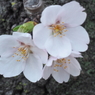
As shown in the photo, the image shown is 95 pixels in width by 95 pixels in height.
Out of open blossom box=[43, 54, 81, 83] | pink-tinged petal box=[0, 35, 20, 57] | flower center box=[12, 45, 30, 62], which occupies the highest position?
pink-tinged petal box=[0, 35, 20, 57]

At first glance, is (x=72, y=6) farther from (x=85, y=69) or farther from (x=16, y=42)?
(x=85, y=69)

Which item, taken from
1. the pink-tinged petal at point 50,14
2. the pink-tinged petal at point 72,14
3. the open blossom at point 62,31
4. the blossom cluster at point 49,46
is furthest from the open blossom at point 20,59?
the pink-tinged petal at point 72,14

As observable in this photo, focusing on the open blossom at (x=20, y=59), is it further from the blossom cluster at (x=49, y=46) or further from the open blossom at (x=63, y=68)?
the open blossom at (x=63, y=68)

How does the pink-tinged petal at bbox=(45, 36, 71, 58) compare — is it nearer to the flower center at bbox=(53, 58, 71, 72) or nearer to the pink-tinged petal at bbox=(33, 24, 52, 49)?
the pink-tinged petal at bbox=(33, 24, 52, 49)

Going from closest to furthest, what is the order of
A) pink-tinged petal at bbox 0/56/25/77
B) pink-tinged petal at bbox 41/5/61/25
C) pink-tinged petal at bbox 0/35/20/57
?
pink-tinged petal at bbox 41/5/61/25 → pink-tinged petal at bbox 0/35/20/57 → pink-tinged petal at bbox 0/56/25/77

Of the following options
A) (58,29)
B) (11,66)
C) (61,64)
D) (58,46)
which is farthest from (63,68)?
(11,66)

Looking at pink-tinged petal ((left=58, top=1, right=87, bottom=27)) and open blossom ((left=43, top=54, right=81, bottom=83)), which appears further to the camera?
open blossom ((left=43, top=54, right=81, bottom=83))

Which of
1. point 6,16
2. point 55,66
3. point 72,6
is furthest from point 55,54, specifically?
point 6,16

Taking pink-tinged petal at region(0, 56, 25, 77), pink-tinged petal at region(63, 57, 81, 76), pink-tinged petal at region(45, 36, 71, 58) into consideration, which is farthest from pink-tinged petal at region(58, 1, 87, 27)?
pink-tinged petal at region(0, 56, 25, 77)
